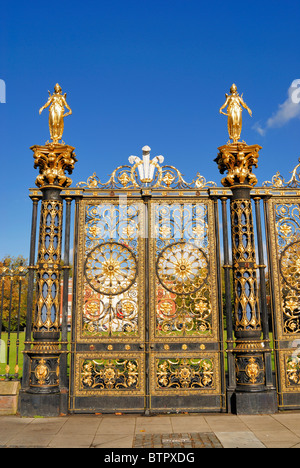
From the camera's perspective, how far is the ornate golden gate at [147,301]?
7.95 m

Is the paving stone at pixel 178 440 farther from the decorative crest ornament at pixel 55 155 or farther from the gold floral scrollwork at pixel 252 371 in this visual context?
the decorative crest ornament at pixel 55 155

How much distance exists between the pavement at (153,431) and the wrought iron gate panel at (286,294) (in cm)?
56

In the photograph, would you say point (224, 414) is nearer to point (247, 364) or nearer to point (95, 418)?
point (247, 364)

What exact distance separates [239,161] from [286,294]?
2770mm

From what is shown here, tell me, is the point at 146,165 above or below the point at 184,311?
above

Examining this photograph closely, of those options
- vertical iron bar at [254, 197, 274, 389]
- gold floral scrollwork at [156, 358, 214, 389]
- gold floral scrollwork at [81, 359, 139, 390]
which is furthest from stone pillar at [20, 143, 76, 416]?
vertical iron bar at [254, 197, 274, 389]

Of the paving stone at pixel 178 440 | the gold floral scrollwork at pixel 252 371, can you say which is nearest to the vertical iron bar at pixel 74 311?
the paving stone at pixel 178 440

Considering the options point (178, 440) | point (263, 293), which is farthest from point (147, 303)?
point (178, 440)

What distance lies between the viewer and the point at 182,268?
8367 mm

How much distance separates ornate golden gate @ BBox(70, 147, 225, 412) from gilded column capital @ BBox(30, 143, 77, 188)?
0.59 meters

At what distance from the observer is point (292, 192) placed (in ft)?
28.5

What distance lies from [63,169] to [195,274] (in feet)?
11.1

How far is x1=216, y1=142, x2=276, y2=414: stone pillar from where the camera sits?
7.69 metres

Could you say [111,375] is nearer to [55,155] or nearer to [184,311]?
[184,311]
